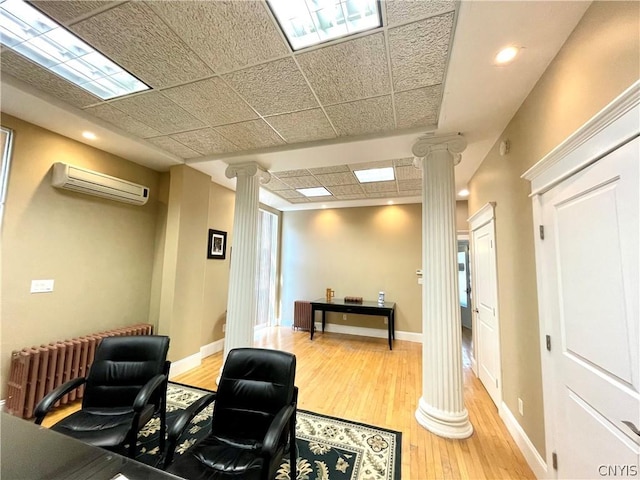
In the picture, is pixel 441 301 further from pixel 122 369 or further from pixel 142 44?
pixel 142 44

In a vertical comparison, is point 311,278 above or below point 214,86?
below

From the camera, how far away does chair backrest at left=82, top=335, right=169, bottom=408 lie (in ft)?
6.23

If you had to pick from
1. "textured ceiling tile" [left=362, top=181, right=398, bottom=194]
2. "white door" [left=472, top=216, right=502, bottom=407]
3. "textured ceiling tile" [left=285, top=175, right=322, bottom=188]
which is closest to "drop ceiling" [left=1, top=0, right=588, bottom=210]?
"textured ceiling tile" [left=285, top=175, right=322, bottom=188]

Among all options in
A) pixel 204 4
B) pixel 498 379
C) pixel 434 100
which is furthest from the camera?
pixel 498 379

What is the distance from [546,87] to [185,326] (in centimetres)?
446

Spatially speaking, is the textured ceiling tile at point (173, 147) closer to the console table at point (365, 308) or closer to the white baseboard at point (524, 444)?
the console table at point (365, 308)

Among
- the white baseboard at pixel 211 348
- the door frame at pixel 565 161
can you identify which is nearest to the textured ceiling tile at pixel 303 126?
the door frame at pixel 565 161

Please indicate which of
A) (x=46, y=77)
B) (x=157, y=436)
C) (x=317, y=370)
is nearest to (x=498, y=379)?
(x=317, y=370)

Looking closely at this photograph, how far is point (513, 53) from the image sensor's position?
156cm

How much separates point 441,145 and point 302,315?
4547 mm

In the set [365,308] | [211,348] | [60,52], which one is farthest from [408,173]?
[211,348]

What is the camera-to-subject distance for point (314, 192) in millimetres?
4973

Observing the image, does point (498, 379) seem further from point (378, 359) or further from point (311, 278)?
point (311, 278)

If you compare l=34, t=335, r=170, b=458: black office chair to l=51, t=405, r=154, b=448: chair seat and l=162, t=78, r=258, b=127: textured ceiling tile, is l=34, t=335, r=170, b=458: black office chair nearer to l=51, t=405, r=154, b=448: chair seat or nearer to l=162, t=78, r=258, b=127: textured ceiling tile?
l=51, t=405, r=154, b=448: chair seat
